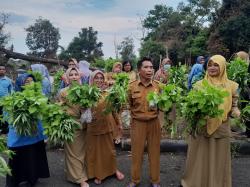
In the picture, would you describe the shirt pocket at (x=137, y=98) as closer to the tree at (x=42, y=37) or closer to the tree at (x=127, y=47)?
the tree at (x=127, y=47)

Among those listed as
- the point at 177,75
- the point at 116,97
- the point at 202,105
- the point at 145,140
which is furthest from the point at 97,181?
the point at 177,75

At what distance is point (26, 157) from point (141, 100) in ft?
6.20

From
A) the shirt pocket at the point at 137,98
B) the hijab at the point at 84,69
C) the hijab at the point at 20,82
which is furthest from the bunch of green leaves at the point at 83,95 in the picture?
the hijab at the point at 84,69

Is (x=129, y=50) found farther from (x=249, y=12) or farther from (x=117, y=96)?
(x=117, y=96)

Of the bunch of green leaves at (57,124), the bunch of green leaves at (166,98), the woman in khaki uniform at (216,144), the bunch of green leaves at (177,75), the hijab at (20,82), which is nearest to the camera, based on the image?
the bunch of green leaves at (166,98)

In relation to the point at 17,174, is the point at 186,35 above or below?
above

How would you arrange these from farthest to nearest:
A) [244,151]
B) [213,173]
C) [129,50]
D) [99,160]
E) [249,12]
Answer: [129,50] < [249,12] < [244,151] < [99,160] < [213,173]

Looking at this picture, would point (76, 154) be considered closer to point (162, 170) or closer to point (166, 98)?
point (162, 170)

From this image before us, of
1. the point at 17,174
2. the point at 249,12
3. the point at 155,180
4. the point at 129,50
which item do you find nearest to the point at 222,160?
the point at 155,180

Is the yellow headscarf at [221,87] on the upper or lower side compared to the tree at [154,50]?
lower

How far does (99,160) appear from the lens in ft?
18.5

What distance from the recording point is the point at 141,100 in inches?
203

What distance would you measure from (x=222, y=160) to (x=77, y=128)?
2.08 metres

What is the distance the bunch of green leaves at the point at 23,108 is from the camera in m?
4.73
